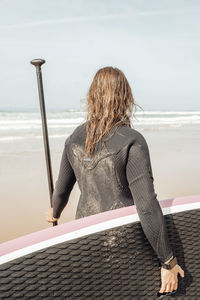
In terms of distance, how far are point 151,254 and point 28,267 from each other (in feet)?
1.63

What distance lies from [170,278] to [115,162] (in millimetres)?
509

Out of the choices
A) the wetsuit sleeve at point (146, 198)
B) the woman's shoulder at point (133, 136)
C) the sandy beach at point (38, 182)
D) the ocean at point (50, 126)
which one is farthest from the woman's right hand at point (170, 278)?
the ocean at point (50, 126)

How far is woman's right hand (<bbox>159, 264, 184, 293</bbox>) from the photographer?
128 centimetres

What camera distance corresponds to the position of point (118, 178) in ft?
4.23

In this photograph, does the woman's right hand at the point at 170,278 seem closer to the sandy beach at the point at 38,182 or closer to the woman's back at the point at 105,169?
the woman's back at the point at 105,169

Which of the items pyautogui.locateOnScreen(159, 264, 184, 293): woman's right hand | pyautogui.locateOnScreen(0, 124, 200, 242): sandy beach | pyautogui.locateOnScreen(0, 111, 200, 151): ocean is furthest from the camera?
pyautogui.locateOnScreen(0, 111, 200, 151): ocean

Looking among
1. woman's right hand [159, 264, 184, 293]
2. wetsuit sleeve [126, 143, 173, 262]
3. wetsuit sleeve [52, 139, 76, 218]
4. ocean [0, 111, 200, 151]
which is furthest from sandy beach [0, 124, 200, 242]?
wetsuit sleeve [126, 143, 173, 262]

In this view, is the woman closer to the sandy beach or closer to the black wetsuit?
the black wetsuit

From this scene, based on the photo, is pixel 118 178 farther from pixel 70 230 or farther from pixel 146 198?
pixel 70 230

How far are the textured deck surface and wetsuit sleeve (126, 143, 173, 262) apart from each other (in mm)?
121

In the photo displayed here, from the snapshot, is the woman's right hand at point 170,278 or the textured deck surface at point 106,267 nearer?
the textured deck surface at point 106,267

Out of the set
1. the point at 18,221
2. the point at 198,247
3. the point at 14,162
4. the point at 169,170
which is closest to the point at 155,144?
the point at 169,170

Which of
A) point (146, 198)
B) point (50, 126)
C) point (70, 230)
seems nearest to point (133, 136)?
point (146, 198)

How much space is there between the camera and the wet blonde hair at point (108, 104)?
1.33 meters
